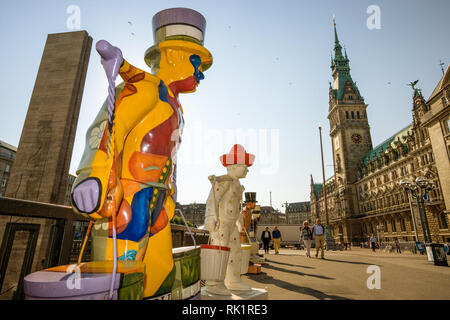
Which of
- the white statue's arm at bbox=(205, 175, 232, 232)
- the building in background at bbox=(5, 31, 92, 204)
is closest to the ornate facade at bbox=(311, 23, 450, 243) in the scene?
the white statue's arm at bbox=(205, 175, 232, 232)

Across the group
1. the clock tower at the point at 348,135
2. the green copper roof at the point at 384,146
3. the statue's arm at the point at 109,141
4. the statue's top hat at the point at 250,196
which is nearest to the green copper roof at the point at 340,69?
the clock tower at the point at 348,135

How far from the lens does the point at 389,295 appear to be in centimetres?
271

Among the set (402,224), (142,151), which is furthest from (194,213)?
(142,151)

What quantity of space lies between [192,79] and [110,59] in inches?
28.8

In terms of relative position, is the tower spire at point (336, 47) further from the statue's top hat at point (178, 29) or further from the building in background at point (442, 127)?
the statue's top hat at point (178, 29)

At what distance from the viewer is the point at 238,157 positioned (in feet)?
8.67

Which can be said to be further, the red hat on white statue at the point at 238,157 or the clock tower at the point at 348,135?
the clock tower at the point at 348,135

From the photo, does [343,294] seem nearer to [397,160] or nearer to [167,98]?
[167,98]

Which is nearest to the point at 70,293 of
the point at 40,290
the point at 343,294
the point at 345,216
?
the point at 40,290

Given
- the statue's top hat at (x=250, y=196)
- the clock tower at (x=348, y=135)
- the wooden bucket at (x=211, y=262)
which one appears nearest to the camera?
the wooden bucket at (x=211, y=262)

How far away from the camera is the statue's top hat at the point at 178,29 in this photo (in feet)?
6.02

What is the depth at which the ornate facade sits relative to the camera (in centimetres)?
2633

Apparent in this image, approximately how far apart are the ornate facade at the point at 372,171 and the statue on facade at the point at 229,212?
91.9 ft

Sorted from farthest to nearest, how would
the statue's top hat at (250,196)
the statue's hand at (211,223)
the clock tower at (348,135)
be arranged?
1. the clock tower at (348,135)
2. the statue's top hat at (250,196)
3. the statue's hand at (211,223)
